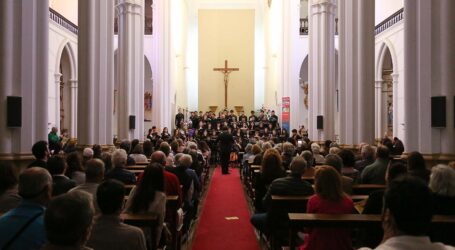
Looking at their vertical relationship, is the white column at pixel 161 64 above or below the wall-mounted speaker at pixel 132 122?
above

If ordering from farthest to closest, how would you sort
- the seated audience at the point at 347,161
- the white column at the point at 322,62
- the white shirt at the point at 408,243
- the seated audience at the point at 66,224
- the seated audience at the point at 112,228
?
the white column at the point at 322,62 < the seated audience at the point at 347,161 < the seated audience at the point at 112,228 < the seated audience at the point at 66,224 < the white shirt at the point at 408,243

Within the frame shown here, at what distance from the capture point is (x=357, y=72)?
13.1m

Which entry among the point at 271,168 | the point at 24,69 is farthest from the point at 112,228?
the point at 24,69

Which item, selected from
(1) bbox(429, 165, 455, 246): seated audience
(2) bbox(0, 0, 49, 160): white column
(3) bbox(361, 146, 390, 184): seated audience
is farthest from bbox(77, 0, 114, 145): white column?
(1) bbox(429, 165, 455, 246): seated audience

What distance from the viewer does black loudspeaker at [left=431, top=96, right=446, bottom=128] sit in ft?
28.2

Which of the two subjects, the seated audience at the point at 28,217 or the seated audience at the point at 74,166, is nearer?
the seated audience at the point at 28,217

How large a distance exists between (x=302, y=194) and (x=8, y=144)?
5.39 m

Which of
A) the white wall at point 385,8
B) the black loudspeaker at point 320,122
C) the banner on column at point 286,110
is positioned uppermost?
the white wall at point 385,8

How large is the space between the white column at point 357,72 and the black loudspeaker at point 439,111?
3.97 meters

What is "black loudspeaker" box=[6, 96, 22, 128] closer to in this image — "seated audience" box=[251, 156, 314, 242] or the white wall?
"seated audience" box=[251, 156, 314, 242]

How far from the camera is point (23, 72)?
884 cm

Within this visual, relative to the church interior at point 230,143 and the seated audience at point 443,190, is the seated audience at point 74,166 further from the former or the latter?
the seated audience at point 443,190

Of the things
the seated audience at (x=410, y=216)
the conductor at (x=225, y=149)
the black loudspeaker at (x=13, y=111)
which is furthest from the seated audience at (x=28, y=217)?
the conductor at (x=225, y=149)

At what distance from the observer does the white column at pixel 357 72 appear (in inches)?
497
